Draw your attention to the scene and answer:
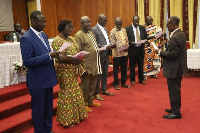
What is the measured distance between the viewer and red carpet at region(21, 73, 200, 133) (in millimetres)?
3092

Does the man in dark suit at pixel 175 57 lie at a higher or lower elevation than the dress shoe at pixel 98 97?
higher

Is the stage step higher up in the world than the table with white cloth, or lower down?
Answer: lower down

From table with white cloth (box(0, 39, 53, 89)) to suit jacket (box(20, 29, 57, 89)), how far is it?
1.91 meters

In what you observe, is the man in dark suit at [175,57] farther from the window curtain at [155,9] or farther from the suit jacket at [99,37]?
the window curtain at [155,9]

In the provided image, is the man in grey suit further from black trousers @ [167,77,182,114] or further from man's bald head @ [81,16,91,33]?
black trousers @ [167,77,182,114]

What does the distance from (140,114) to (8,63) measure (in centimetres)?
263

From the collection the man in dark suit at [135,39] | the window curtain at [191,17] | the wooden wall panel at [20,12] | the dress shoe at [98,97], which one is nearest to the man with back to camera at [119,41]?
the man in dark suit at [135,39]

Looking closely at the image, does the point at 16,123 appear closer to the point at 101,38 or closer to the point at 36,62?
the point at 36,62

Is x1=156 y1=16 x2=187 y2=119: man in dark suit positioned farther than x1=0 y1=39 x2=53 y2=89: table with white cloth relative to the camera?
No

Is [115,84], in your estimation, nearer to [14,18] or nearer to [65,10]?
[65,10]

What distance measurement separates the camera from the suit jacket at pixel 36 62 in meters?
2.41

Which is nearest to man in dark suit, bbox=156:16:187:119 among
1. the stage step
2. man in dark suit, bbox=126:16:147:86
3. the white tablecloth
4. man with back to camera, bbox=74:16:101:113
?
man with back to camera, bbox=74:16:101:113

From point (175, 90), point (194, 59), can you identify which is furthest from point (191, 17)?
point (175, 90)

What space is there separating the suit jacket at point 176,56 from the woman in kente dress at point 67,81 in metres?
1.23
